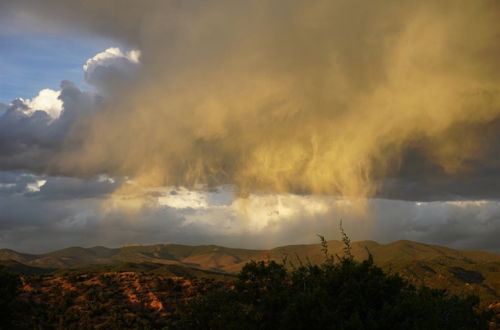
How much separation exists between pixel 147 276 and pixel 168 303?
19276 mm

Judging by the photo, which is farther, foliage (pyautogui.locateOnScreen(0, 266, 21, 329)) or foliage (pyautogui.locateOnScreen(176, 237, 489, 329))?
foliage (pyautogui.locateOnScreen(0, 266, 21, 329))

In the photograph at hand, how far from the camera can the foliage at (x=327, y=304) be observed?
49156 millimetres


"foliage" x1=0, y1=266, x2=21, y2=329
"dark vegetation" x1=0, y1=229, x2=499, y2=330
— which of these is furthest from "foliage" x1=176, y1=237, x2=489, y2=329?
"foliage" x1=0, y1=266, x2=21, y2=329

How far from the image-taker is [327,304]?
51031 millimetres

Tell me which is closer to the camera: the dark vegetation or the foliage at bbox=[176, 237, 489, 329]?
the foliage at bbox=[176, 237, 489, 329]

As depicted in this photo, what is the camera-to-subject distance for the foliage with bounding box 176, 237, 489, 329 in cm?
4916

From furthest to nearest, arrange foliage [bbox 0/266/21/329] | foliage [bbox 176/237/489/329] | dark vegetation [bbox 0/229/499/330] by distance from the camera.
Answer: foliage [bbox 0/266/21/329] < dark vegetation [bbox 0/229/499/330] < foliage [bbox 176/237/489/329]

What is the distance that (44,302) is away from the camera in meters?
93.5

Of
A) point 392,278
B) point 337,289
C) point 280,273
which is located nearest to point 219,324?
point 280,273

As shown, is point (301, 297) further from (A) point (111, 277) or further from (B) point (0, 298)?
(A) point (111, 277)

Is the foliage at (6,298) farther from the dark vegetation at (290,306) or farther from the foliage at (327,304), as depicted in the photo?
the foliage at (327,304)

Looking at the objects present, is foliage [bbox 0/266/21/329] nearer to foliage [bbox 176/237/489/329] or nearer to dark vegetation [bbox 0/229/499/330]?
dark vegetation [bbox 0/229/499/330]

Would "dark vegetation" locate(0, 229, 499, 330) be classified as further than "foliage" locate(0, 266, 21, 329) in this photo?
No

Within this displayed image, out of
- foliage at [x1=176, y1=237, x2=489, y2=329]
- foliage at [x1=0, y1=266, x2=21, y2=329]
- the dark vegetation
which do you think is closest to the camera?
foliage at [x1=176, y1=237, x2=489, y2=329]
